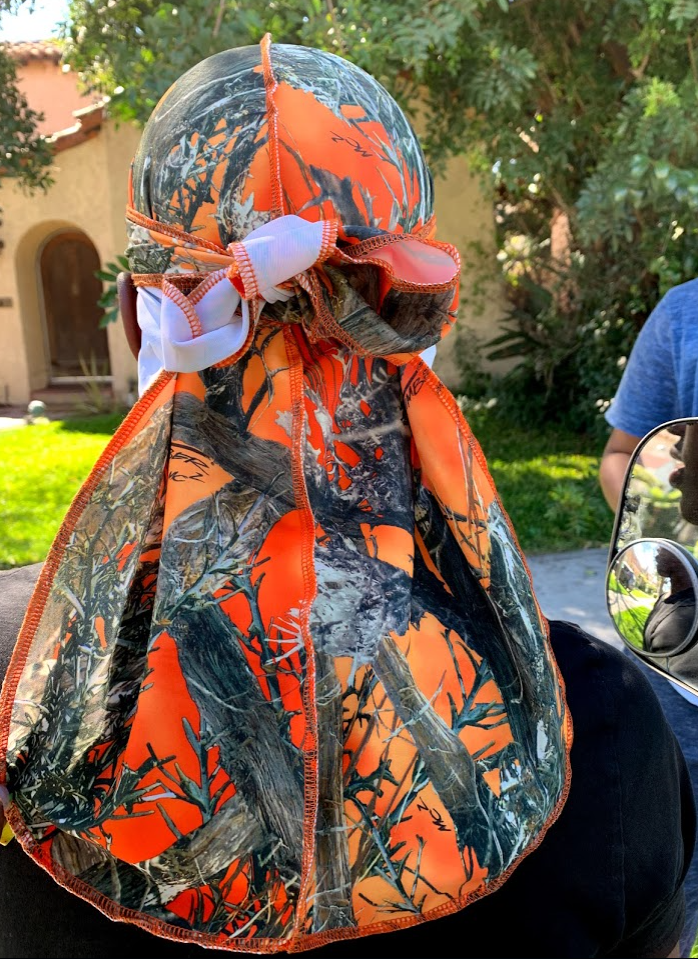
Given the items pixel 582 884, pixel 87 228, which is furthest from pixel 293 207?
pixel 87 228

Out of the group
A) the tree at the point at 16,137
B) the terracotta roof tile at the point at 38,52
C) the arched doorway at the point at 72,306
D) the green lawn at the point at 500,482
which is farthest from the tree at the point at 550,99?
the terracotta roof tile at the point at 38,52

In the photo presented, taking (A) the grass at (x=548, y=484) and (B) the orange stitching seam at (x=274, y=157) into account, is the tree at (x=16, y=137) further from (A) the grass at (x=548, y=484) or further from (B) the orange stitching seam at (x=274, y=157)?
(B) the orange stitching seam at (x=274, y=157)

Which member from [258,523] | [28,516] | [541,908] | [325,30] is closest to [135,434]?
[258,523]

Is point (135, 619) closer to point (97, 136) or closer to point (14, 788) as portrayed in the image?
point (14, 788)

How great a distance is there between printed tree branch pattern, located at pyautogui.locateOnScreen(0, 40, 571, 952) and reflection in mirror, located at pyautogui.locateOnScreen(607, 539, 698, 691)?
0.22m

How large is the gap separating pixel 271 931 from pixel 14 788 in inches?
12.8

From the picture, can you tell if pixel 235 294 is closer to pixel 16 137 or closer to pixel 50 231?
pixel 16 137

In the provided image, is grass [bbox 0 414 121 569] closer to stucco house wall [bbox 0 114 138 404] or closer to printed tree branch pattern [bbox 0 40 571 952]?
stucco house wall [bbox 0 114 138 404]

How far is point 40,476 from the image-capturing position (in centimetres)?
712

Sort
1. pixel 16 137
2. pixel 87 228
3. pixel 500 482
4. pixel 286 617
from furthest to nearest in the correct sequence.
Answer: pixel 87 228 < pixel 16 137 < pixel 500 482 < pixel 286 617

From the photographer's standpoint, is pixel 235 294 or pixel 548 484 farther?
pixel 548 484

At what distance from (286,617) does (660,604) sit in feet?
1.86

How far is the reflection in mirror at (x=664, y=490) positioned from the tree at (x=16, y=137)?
6.56 metres

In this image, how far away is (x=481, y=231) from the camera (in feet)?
29.7
